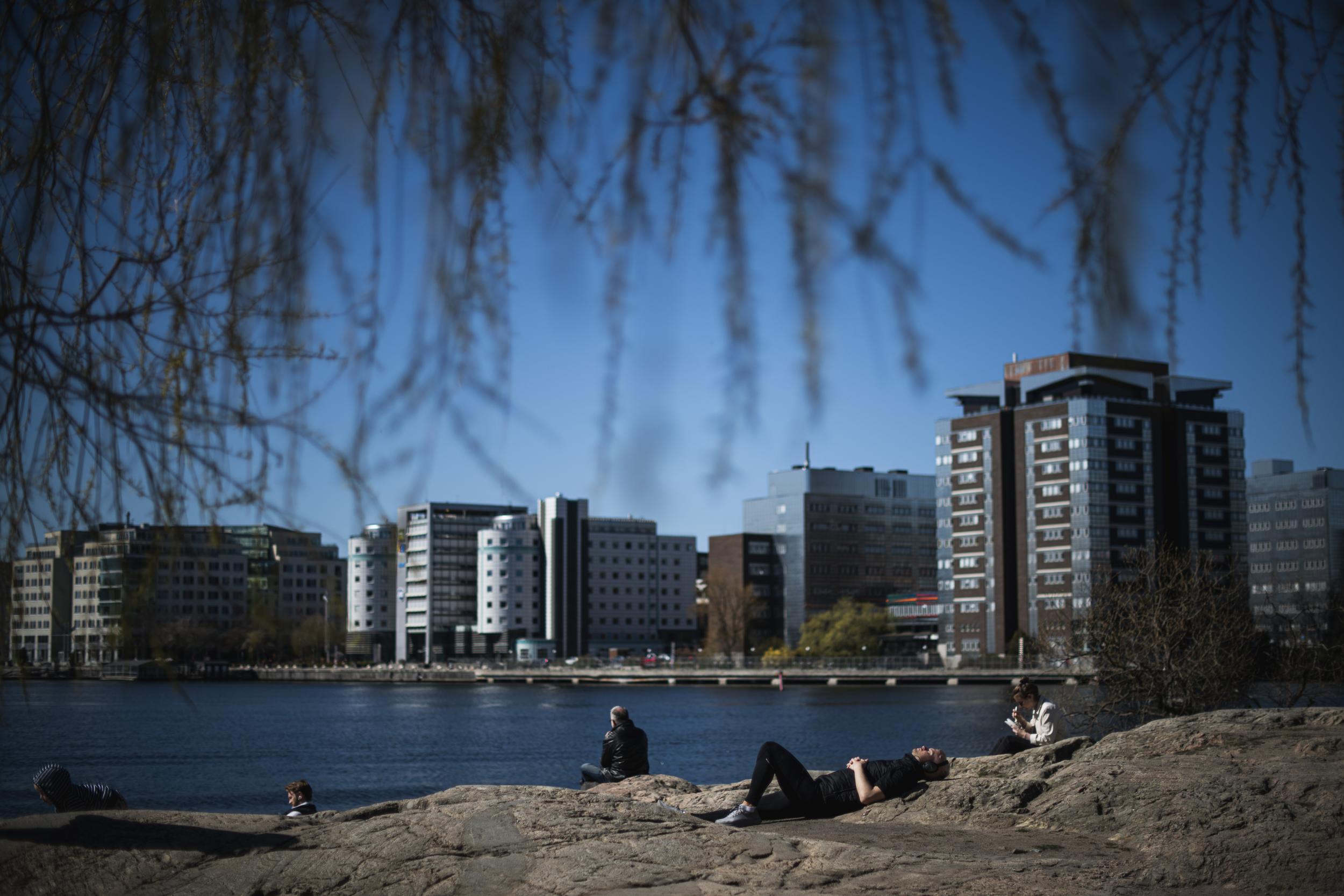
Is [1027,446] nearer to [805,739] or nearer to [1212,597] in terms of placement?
[805,739]

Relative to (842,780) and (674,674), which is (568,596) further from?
(842,780)

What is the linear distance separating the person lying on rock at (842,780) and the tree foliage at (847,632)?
4241 inches

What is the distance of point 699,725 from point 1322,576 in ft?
230

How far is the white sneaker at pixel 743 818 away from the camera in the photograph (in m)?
10.5

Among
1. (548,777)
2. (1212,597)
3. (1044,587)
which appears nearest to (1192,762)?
(1212,597)

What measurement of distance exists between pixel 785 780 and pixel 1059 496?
90.8 m

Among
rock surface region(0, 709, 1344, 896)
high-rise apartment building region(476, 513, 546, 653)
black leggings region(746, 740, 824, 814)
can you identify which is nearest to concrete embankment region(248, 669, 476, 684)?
high-rise apartment building region(476, 513, 546, 653)

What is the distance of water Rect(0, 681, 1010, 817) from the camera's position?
38219mm

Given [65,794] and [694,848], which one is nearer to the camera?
[694,848]

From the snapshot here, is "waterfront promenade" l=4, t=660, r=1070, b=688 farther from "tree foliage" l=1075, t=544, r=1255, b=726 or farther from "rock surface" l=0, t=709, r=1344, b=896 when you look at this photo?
"rock surface" l=0, t=709, r=1344, b=896

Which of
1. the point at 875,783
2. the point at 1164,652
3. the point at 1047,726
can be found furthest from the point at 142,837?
the point at 1164,652

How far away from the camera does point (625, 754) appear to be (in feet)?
49.2

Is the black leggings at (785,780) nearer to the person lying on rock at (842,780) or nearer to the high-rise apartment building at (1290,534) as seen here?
the person lying on rock at (842,780)

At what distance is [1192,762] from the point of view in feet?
33.3
